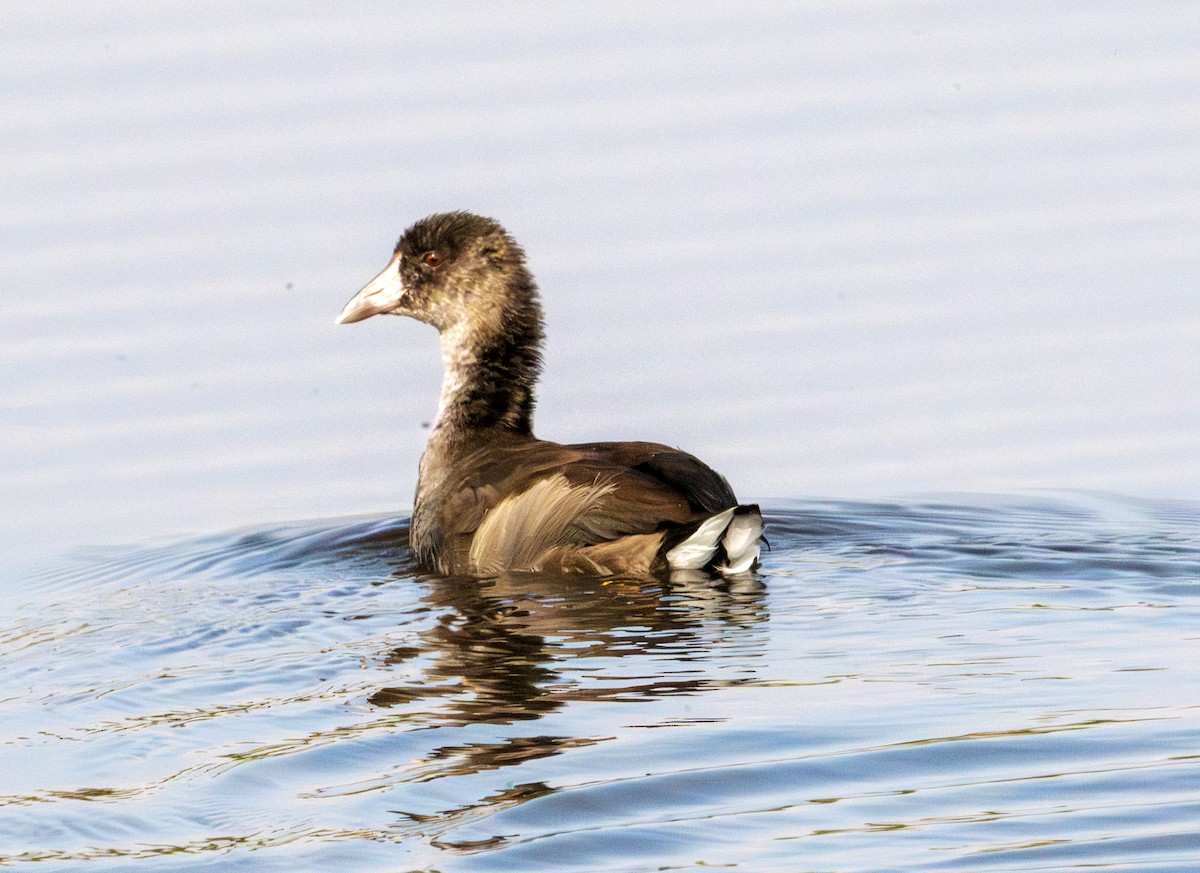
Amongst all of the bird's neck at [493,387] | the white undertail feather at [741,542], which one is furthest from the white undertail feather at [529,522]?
the bird's neck at [493,387]

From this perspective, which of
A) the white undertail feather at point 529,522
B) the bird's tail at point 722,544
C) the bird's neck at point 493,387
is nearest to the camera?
the bird's tail at point 722,544

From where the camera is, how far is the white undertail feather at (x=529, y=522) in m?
8.11

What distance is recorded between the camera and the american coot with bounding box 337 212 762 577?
8.01 meters

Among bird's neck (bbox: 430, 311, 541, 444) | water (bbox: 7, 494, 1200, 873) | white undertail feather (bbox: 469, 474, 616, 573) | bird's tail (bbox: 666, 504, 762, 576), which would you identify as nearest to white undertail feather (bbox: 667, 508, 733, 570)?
bird's tail (bbox: 666, 504, 762, 576)

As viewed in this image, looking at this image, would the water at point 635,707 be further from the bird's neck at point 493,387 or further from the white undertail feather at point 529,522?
the bird's neck at point 493,387

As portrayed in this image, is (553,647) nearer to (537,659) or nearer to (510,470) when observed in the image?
(537,659)

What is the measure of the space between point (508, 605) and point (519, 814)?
2.52 meters

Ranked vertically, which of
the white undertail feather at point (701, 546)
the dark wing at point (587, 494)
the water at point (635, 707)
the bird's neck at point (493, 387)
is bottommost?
the water at point (635, 707)

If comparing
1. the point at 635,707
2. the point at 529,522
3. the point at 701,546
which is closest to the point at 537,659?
the point at 635,707

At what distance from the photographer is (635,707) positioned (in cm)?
637

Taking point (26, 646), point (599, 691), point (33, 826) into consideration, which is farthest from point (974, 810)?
point (26, 646)

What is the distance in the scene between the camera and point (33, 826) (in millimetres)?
5648

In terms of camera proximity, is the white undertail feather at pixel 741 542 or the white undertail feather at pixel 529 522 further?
the white undertail feather at pixel 529 522

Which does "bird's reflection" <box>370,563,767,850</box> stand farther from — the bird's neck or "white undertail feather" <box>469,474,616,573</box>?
the bird's neck
